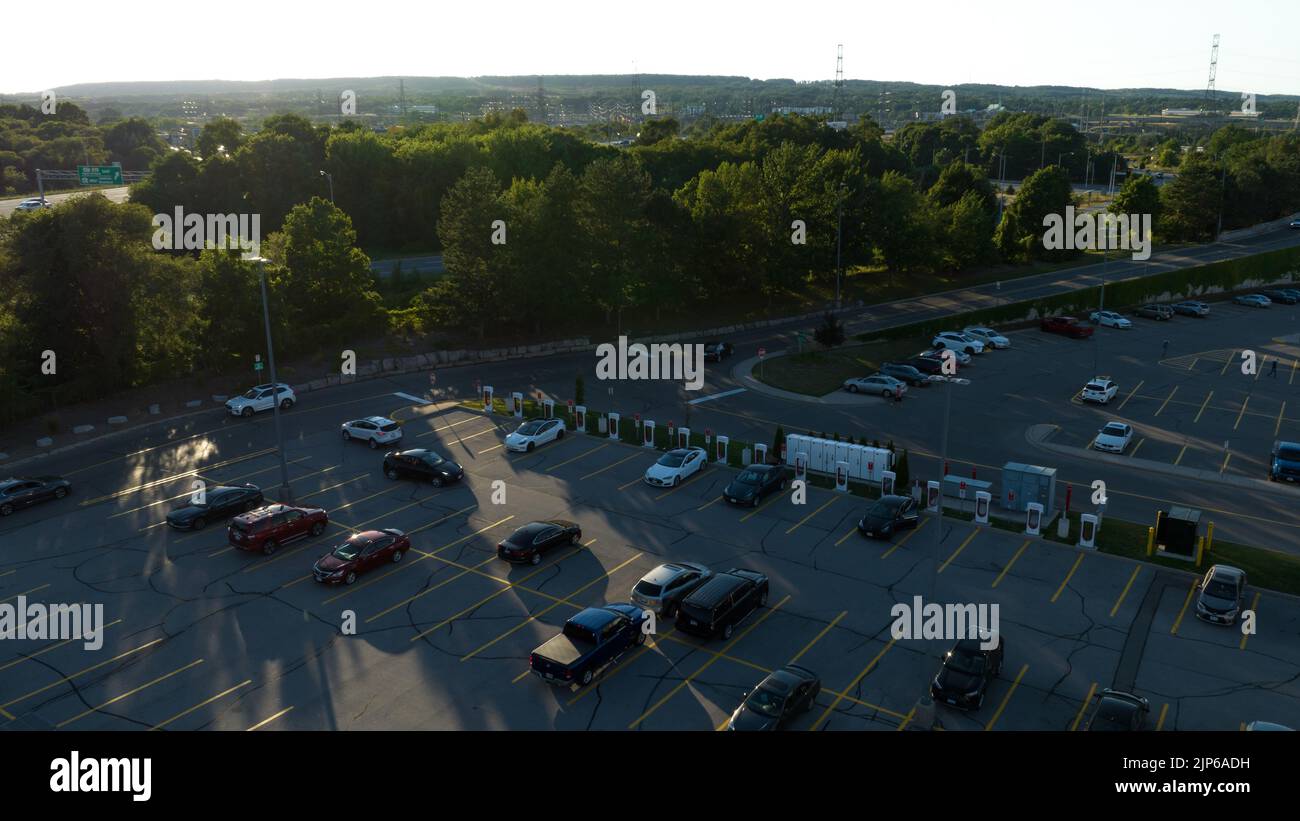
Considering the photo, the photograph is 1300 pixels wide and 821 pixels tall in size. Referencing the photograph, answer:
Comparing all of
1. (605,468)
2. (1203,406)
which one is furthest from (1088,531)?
(1203,406)

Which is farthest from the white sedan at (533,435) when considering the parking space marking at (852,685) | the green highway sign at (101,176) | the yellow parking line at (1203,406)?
the green highway sign at (101,176)

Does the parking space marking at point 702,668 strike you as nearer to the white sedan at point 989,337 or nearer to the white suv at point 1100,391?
the white suv at point 1100,391

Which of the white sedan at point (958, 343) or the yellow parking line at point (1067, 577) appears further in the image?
A: the white sedan at point (958, 343)

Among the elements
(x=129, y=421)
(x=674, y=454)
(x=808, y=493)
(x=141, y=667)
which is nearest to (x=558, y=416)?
(x=674, y=454)

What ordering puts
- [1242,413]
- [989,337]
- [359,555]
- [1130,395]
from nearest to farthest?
[359,555] < [1242,413] < [1130,395] < [989,337]

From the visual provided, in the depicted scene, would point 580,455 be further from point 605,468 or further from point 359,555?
point 359,555

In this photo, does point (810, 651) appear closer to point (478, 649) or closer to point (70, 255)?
point (478, 649)

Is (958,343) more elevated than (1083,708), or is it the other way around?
(958,343)

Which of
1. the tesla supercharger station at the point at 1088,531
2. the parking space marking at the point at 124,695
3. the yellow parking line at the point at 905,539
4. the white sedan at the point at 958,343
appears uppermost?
the white sedan at the point at 958,343

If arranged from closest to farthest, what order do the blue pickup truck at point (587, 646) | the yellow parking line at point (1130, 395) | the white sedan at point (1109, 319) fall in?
the blue pickup truck at point (587, 646) → the yellow parking line at point (1130, 395) → the white sedan at point (1109, 319)
